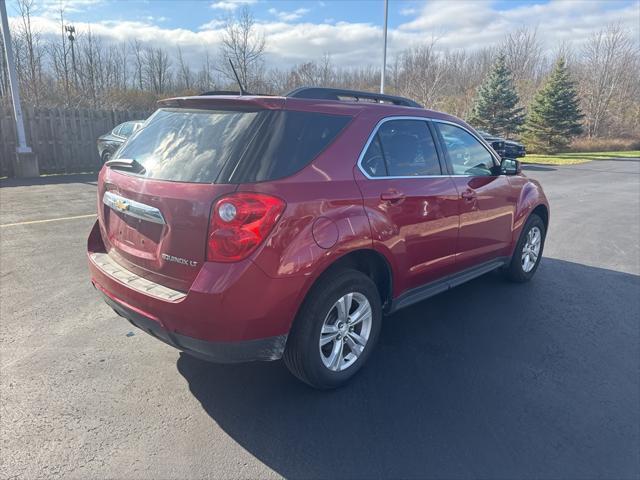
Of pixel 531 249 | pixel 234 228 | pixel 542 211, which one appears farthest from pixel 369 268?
pixel 542 211

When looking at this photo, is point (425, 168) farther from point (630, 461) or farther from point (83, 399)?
point (83, 399)

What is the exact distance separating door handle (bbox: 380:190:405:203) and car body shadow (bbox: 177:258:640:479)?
124cm

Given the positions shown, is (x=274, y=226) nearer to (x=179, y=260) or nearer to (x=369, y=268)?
(x=179, y=260)

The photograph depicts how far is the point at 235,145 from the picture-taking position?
8.37ft

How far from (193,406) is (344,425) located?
96 cm

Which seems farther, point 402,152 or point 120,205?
point 402,152

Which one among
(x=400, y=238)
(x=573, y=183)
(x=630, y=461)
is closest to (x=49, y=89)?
(x=573, y=183)

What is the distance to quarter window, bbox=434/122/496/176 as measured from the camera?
3.90m

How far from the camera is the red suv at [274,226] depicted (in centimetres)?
241

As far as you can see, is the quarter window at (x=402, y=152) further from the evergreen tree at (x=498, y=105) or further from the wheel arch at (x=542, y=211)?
the evergreen tree at (x=498, y=105)

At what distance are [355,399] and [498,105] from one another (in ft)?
98.6

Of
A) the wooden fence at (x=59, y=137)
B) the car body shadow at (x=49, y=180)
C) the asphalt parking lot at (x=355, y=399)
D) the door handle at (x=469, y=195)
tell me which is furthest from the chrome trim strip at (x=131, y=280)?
the wooden fence at (x=59, y=137)

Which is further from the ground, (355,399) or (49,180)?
(355,399)

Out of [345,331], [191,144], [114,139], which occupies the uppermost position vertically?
[191,144]
